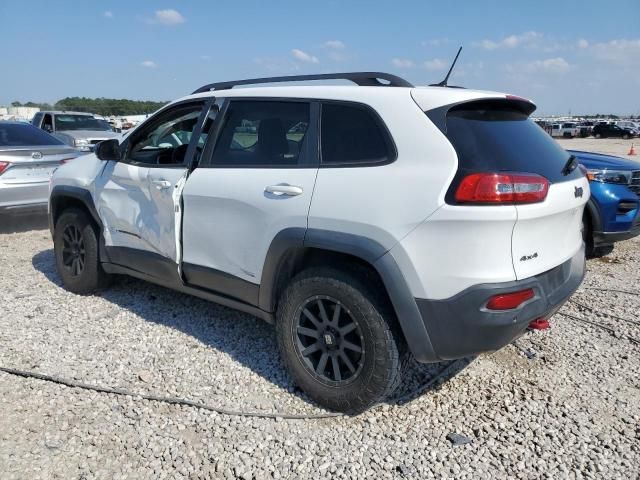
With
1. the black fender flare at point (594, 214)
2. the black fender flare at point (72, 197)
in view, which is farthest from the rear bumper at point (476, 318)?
the black fender flare at point (594, 214)

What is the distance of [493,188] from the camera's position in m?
2.42

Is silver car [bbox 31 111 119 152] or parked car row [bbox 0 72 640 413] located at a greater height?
silver car [bbox 31 111 119 152]

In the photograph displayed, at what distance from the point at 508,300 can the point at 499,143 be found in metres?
0.79

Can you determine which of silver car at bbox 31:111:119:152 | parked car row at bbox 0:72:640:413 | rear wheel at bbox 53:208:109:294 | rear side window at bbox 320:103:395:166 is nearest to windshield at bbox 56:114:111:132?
silver car at bbox 31:111:119:152

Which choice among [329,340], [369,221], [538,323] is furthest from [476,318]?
[329,340]

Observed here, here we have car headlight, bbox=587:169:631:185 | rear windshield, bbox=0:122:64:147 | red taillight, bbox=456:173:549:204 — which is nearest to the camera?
red taillight, bbox=456:173:549:204

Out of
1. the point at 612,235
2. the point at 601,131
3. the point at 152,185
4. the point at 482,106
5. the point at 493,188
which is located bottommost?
the point at 612,235

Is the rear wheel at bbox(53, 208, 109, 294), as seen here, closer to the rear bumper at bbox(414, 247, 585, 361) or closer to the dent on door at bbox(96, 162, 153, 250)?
the dent on door at bbox(96, 162, 153, 250)

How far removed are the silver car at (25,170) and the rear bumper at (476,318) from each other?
5692 millimetres

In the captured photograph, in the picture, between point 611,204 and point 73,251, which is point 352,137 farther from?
point 611,204

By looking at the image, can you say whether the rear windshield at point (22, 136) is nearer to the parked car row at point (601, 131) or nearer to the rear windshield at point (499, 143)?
the rear windshield at point (499, 143)

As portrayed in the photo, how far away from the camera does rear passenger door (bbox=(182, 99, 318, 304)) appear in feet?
9.94

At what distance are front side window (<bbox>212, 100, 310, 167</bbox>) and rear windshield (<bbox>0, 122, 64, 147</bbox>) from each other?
4803 mm

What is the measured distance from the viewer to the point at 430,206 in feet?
8.12
